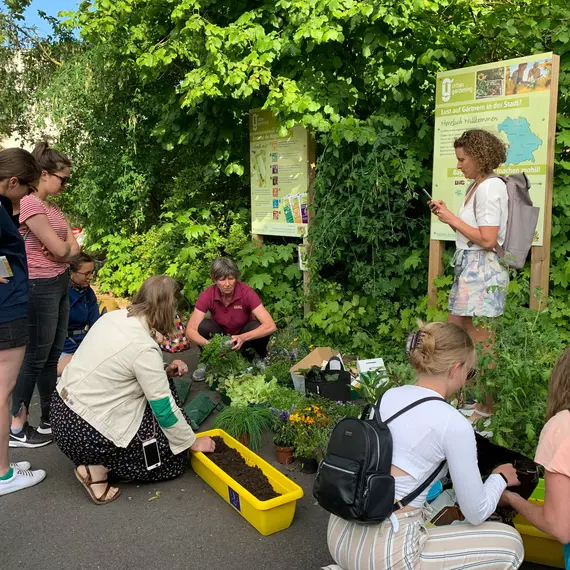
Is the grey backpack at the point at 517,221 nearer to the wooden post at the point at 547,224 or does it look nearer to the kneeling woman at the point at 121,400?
the wooden post at the point at 547,224

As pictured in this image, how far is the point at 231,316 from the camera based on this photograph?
17.2ft

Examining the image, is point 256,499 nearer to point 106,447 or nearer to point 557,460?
point 106,447

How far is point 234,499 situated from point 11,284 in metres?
1.74

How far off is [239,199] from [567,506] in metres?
5.99

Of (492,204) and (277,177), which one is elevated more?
(277,177)

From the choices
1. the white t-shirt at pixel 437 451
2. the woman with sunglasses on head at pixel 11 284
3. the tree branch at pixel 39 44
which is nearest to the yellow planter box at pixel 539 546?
the white t-shirt at pixel 437 451

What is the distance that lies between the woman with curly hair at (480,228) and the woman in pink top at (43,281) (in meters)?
2.61

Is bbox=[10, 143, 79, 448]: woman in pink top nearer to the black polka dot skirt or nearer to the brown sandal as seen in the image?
the black polka dot skirt

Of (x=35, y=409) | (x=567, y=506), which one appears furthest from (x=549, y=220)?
(x=35, y=409)

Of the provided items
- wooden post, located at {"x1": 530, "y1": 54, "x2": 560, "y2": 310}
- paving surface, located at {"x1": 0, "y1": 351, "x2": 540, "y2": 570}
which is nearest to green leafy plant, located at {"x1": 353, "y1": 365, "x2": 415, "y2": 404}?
paving surface, located at {"x1": 0, "y1": 351, "x2": 540, "y2": 570}

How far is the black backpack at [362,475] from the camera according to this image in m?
1.98

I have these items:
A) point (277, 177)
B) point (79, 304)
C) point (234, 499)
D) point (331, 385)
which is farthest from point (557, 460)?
point (277, 177)

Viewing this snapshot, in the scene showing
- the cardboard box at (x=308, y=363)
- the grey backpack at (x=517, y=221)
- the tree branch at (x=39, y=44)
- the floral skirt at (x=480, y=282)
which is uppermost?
the tree branch at (x=39, y=44)

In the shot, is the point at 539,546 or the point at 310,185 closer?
the point at 539,546
